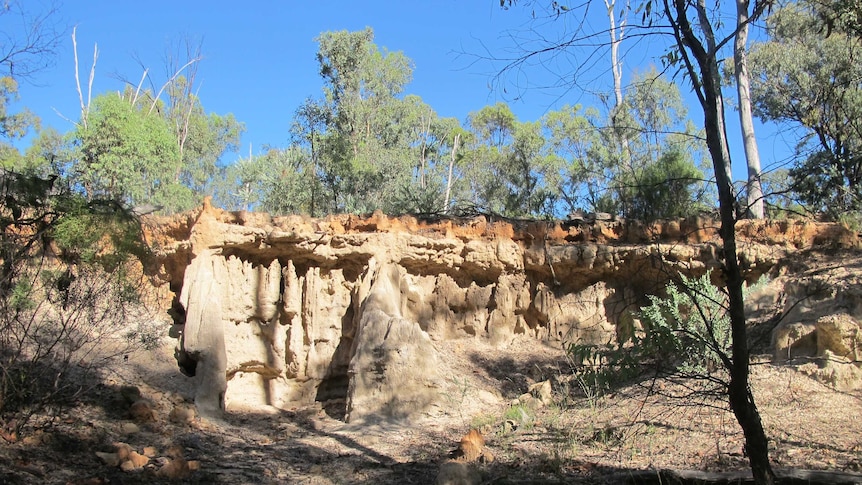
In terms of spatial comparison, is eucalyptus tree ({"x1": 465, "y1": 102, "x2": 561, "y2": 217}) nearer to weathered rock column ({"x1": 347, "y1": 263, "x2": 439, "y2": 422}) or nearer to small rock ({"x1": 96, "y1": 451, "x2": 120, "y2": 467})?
weathered rock column ({"x1": 347, "y1": 263, "x2": 439, "y2": 422})

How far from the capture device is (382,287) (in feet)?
39.9

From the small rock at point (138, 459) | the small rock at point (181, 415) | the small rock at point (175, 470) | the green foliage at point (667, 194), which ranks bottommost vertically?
the small rock at point (175, 470)

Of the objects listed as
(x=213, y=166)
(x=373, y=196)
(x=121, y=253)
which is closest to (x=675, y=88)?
(x=373, y=196)

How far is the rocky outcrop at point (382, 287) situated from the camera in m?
10.8

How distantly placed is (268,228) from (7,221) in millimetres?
5314

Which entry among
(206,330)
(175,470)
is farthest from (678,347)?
(206,330)

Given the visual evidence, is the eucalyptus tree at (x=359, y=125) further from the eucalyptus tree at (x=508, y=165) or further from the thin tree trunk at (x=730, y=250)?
the thin tree trunk at (x=730, y=250)

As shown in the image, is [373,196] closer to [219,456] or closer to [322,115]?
[322,115]

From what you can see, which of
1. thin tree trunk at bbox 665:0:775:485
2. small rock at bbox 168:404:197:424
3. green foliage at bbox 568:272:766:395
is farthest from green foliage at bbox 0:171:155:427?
thin tree trunk at bbox 665:0:775:485

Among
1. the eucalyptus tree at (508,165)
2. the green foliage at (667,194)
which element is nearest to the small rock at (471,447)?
the green foliage at (667,194)

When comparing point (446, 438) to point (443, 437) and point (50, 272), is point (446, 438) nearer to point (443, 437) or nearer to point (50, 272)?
point (443, 437)

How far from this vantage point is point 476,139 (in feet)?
105

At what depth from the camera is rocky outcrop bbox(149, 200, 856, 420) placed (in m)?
10.8

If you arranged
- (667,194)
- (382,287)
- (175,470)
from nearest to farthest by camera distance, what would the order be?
(175,470) < (382,287) < (667,194)
